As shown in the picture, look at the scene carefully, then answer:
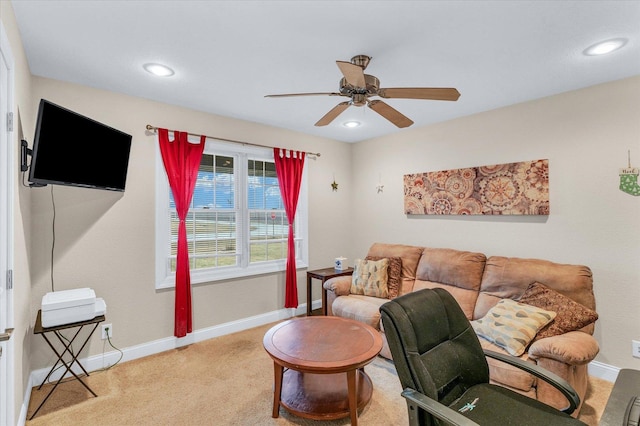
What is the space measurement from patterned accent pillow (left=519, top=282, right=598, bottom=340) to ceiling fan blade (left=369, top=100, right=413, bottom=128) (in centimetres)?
182

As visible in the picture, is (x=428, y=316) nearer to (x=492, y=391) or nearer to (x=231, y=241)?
(x=492, y=391)

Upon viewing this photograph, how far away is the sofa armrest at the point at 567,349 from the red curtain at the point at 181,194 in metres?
3.09

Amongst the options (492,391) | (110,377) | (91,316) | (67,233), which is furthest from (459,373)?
(67,233)

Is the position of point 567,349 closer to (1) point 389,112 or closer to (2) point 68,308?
(1) point 389,112

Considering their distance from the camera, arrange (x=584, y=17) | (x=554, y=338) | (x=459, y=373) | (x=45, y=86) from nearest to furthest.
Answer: (x=459, y=373)
(x=584, y=17)
(x=554, y=338)
(x=45, y=86)

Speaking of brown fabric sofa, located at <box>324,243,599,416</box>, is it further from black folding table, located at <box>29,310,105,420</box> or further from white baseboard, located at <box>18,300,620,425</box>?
black folding table, located at <box>29,310,105,420</box>

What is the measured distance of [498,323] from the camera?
2480 millimetres

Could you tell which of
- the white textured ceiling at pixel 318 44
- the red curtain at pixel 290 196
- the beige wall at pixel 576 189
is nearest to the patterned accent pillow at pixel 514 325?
the beige wall at pixel 576 189

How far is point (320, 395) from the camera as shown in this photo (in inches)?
90.9

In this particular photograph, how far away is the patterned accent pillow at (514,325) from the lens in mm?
2322

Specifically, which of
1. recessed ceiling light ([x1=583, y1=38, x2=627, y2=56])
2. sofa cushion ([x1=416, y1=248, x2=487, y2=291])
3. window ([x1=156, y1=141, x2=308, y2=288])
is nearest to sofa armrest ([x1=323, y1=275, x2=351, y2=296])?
window ([x1=156, y1=141, x2=308, y2=288])

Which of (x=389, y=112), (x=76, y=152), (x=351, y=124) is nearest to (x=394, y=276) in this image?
(x=351, y=124)

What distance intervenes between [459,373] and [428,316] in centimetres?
34

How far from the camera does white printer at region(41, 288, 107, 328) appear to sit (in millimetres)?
2254
